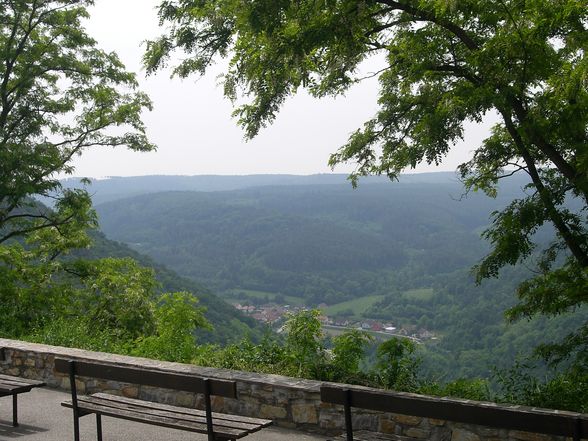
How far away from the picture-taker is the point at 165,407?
548 cm

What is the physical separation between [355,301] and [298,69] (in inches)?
4434

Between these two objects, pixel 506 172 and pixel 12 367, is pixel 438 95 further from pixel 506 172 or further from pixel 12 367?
pixel 12 367

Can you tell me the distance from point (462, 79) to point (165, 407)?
597cm

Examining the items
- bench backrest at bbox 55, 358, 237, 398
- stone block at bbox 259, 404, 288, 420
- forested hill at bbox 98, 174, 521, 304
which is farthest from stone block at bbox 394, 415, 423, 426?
forested hill at bbox 98, 174, 521, 304

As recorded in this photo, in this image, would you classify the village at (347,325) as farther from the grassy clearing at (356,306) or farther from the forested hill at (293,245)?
the forested hill at (293,245)

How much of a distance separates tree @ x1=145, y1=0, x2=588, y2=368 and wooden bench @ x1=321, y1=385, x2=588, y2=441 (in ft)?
12.1

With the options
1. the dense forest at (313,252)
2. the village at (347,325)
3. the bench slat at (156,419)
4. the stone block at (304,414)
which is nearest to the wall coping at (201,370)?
the stone block at (304,414)

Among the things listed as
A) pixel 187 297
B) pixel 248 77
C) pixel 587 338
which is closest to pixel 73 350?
pixel 187 297

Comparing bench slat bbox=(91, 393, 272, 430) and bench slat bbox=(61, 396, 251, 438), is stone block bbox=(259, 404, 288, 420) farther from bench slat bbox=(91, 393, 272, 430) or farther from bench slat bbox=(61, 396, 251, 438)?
bench slat bbox=(61, 396, 251, 438)

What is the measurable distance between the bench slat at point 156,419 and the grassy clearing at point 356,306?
320 feet

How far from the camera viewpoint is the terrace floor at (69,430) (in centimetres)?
596

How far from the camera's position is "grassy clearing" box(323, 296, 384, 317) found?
10614cm

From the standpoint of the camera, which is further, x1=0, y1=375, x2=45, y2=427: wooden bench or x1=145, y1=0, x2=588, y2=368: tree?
x1=145, y1=0, x2=588, y2=368: tree

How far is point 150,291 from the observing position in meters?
17.1
